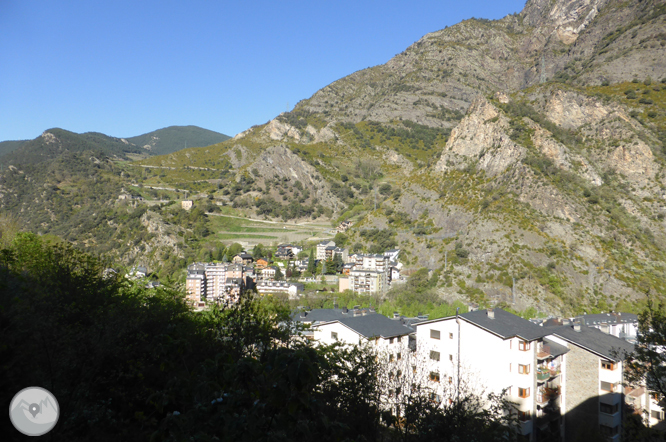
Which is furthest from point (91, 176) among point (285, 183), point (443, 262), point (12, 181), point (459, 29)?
point (459, 29)

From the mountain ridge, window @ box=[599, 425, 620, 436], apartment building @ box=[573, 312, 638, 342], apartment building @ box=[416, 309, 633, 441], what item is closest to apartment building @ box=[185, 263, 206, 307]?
the mountain ridge

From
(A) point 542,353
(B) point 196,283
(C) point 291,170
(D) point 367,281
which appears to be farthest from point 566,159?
(C) point 291,170

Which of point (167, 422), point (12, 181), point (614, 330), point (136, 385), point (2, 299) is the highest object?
point (12, 181)

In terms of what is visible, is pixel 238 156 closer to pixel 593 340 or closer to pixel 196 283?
pixel 196 283

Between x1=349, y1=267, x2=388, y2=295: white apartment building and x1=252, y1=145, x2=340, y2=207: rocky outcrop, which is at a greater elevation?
x1=252, y1=145, x2=340, y2=207: rocky outcrop

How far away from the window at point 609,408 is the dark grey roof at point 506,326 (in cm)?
509

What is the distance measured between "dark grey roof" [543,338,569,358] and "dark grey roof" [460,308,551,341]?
38.5 inches

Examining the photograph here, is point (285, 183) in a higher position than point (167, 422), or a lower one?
higher

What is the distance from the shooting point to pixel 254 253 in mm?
81750

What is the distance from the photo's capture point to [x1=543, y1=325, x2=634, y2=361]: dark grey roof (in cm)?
2360

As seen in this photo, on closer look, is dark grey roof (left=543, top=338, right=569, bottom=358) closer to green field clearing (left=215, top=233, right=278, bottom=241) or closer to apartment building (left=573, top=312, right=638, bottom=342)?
apartment building (left=573, top=312, right=638, bottom=342)

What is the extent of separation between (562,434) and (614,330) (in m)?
15.8

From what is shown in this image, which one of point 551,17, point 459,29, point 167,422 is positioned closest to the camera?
point 167,422

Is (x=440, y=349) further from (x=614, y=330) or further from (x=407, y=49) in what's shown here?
(x=407, y=49)
